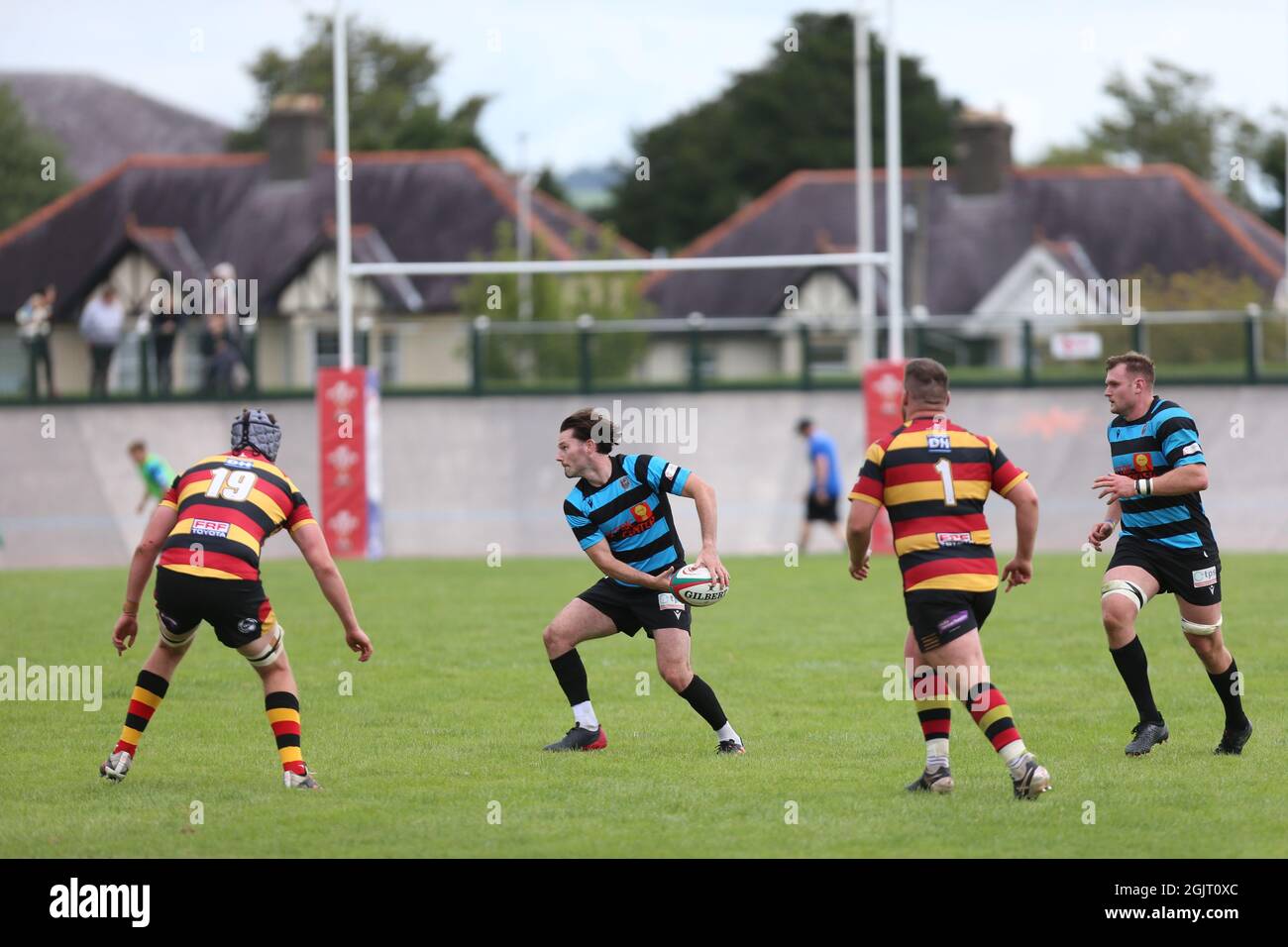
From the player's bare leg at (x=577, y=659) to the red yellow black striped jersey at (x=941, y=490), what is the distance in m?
2.06

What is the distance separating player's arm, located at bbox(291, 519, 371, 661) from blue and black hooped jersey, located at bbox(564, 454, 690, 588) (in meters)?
1.34

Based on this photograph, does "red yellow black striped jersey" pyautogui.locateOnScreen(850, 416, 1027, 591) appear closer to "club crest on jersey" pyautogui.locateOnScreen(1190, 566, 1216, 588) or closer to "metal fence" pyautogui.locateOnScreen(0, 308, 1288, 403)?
"club crest on jersey" pyautogui.locateOnScreen(1190, 566, 1216, 588)

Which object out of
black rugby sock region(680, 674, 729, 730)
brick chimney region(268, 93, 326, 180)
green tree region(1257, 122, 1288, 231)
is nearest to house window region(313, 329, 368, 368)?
brick chimney region(268, 93, 326, 180)

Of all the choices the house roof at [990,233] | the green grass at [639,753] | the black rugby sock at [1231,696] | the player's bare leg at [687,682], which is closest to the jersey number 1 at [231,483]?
the green grass at [639,753]

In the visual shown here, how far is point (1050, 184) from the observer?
5066 centimetres

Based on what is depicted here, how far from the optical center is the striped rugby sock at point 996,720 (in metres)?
7.64

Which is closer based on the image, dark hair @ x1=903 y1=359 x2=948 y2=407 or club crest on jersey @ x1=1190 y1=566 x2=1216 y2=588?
dark hair @ x1=903 y1=359 x2=948 y2=407

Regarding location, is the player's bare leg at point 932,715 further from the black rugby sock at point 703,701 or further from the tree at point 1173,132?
the tree at point 1173,132

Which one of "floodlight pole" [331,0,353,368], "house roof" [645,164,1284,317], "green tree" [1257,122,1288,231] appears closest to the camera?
"floodlight pole" [331,0,353,368]

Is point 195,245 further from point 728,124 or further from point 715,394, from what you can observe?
point 715,394

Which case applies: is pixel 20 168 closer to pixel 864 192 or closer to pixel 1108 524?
pixel 864 192

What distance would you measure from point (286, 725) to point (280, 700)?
118 millimetres

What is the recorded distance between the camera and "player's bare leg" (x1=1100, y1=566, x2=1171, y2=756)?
8.95 metres

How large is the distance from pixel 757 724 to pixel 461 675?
107 inches
